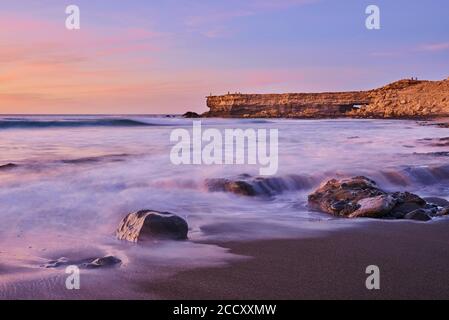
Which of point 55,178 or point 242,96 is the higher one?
point 242,96

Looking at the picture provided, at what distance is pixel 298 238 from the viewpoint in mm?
4812

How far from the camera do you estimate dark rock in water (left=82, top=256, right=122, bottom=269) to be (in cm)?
393

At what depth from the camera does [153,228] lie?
186 inches

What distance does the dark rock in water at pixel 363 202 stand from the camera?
18.6 feet

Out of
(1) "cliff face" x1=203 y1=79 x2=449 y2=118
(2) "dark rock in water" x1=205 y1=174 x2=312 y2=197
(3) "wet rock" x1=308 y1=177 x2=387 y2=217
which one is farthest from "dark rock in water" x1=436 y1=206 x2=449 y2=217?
(1) "cliff face" x1=203 y1=79 x2=449 y2=118

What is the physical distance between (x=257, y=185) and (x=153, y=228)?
318cm

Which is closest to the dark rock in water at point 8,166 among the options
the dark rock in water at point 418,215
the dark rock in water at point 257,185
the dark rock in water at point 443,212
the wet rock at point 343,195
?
the dark rock in water at point 257,185

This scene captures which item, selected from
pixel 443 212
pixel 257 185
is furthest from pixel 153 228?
pixel 443 212

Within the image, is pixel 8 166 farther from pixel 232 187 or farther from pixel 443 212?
pixel 443 212

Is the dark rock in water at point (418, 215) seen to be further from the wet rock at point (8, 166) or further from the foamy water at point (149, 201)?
the wet rock at point (8, 166)

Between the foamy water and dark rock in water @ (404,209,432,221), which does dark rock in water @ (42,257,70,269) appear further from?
dark rock in water @ (404,209,432,221)
